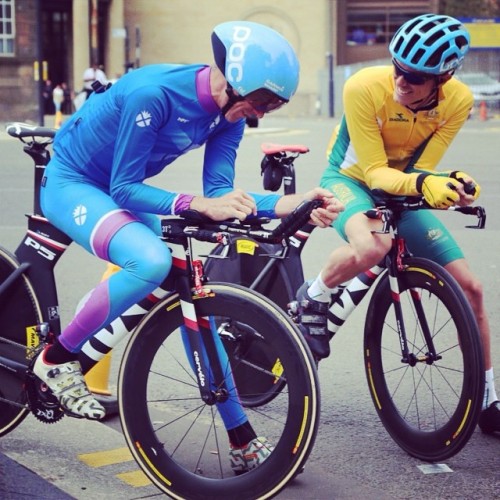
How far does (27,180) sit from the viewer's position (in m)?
16.1

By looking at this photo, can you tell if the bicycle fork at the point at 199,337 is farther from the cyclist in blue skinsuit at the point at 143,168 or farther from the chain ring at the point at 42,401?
the chain ring at the point at 42,401

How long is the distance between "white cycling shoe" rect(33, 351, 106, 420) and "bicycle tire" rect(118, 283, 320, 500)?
0.53 feet

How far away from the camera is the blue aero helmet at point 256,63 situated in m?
3.79

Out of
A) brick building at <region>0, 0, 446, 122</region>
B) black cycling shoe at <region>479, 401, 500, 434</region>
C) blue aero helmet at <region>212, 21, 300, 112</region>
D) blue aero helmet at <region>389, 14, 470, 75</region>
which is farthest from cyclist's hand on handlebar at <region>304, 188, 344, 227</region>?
brick building at <region>0, 0, 446, 122</region>

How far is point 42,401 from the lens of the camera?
4.23m

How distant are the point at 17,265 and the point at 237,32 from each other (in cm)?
133

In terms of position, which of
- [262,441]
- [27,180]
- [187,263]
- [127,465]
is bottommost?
[27,180]

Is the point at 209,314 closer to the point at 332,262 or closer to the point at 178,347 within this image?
the point at 178,347

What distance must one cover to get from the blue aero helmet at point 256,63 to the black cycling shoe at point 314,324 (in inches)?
52.6

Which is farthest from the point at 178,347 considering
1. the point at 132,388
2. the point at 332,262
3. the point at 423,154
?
the point at 423,154

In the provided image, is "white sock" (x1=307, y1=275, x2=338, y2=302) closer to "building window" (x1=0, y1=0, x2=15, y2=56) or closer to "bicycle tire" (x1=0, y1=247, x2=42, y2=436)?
"bicycle tire" (x1=0, y1=247, x2=42, y2=436)

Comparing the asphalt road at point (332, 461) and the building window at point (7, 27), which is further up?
the asphalt road at point (332, 461)

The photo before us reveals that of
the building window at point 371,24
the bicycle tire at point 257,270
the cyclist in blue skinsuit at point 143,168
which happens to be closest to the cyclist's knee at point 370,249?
the bicycle tire at point 257,270

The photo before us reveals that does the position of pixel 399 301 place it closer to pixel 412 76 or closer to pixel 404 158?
pixel 404 158
